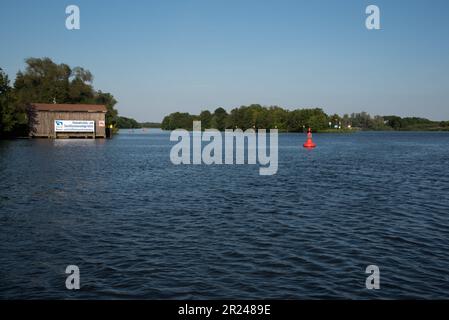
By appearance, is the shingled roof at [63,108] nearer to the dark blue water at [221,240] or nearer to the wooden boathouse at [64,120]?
the wooden boathouse at [64,120]

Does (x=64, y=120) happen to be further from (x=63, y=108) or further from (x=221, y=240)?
(x=221, y=240)

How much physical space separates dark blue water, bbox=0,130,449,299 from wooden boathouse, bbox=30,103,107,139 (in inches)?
2798

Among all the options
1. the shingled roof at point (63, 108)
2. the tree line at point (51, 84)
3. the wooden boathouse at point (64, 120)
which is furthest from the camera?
the tree line at point (51, 84)

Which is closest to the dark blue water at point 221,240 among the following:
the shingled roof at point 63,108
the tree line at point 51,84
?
the shingled roof at point 63,108

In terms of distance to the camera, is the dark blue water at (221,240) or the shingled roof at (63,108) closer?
the dark blue water at (221,240)

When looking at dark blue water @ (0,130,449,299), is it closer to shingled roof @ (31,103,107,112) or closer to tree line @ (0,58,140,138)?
shingled roof @ (31,103,107,112)

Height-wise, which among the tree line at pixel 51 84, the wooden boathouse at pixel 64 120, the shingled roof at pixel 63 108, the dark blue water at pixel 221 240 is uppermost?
the tree line at pixel 51 84

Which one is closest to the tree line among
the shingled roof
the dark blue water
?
the shingled roof

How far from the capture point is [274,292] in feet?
32.6

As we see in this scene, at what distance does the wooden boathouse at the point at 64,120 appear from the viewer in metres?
93.8

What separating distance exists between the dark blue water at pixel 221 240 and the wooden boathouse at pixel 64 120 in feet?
233

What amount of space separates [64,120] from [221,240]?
89.7 m

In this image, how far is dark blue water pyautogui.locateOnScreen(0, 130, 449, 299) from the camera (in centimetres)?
1034

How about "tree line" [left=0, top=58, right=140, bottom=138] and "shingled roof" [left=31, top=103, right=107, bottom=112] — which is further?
"tree line" [left=0, top=58, right=140, bottom=138]
